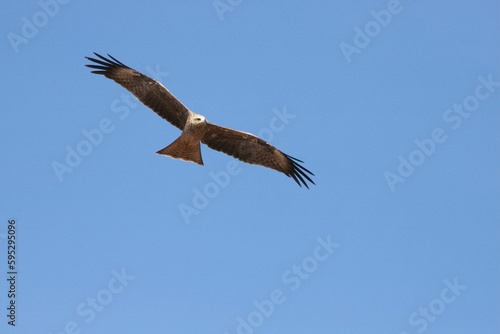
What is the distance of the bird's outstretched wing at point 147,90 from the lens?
13781 millimetres

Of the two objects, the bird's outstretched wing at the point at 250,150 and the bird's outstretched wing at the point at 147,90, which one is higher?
the bird's outstretched wing at the point at 147,90

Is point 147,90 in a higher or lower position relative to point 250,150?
higher

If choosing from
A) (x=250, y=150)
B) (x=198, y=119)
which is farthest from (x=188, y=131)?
(x=250, y=150)

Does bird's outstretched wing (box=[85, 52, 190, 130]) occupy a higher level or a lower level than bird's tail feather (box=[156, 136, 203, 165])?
higher

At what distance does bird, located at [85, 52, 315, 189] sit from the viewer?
13211 millimetres

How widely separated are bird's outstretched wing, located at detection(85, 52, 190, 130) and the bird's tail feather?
2.56 feet

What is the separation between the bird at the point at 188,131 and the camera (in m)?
13.2

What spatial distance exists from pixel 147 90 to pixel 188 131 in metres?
1.47

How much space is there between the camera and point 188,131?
13.2 meters

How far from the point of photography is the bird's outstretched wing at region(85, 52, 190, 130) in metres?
13.8

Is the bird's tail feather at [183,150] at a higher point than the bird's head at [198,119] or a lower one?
lower

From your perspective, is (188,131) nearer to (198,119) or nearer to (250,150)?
(198,119)

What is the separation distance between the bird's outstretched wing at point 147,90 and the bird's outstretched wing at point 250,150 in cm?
68

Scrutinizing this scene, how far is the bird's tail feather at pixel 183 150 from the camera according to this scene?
13148 millimetres
